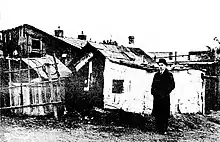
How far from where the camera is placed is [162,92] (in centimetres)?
1073

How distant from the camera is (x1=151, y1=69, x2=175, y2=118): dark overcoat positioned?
10.7 meters

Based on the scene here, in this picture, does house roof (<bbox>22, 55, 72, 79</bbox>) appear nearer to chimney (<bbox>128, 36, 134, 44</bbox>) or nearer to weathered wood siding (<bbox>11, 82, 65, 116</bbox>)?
weathered wood siding (<bbox>11, 82, 65, 116</bbox>)

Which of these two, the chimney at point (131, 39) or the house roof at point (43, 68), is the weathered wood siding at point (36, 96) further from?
the chimney at point (131, 39)

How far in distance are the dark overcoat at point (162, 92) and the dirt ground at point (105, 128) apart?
1242 mm

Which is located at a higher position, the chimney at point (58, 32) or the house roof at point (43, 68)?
the chimney at point (58, 32)

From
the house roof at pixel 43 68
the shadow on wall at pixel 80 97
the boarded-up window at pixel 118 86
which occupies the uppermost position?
the house roof at pixel 43 68

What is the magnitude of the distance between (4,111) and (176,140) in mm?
9538

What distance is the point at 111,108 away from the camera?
16.6 meters

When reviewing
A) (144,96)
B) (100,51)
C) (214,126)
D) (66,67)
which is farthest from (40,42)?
(214,126)

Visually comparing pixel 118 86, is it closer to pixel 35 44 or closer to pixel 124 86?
pixel 124 86

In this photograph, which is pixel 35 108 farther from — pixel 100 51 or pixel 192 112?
pixel 192 112

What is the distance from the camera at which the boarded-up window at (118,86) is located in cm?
1662

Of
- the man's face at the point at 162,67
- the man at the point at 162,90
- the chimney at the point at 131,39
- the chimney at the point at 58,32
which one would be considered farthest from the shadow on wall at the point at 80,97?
the chimney at the point at 131,39

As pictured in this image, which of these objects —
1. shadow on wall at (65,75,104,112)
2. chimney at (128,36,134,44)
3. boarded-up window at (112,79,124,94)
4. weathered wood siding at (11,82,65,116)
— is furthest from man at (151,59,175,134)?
chimney at (128,36,134,44)
